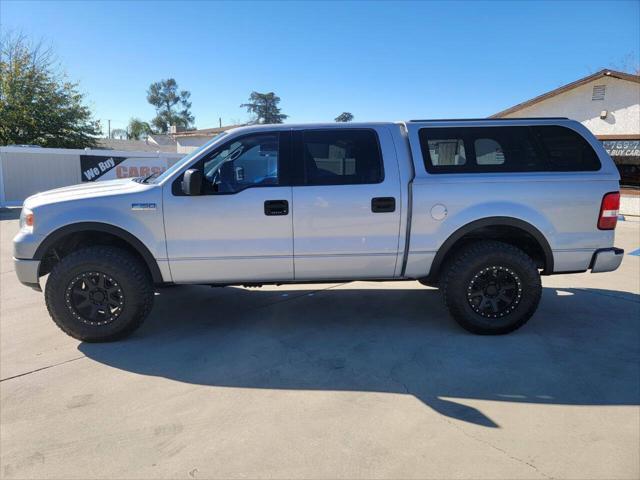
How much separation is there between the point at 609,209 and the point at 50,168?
65.6 feet

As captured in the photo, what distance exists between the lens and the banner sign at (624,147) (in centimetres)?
1541

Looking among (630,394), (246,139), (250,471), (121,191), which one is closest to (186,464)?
(250,471)

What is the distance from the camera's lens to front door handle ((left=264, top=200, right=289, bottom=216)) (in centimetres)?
396

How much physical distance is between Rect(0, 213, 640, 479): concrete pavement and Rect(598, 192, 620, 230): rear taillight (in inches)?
42.6

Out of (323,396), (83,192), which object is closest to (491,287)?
(323,396)

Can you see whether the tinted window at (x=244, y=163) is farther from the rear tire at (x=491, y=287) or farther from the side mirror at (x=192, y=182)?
the rear tire at (x=491, y=287)

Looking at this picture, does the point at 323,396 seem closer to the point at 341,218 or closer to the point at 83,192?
the point at 341,218

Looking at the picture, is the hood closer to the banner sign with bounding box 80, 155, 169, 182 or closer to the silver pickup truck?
the silver pickup truck

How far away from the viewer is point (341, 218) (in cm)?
402

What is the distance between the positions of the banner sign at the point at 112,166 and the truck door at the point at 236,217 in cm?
1575

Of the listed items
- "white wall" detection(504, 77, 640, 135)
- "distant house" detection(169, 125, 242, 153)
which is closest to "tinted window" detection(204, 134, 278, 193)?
"white wall" detection(504, 77, 640, 135)

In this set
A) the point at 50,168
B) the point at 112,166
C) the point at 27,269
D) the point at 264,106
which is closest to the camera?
the point at 27,269

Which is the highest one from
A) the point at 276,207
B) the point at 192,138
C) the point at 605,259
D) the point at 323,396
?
the point at 192,138

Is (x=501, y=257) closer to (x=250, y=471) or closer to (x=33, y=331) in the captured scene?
(x=250, y=471)
